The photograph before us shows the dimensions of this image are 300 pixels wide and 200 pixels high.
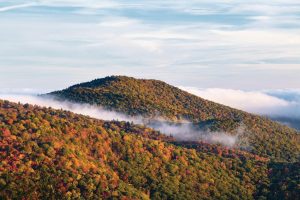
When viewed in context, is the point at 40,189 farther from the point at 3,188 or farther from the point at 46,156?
the point at 46,156

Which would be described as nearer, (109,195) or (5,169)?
(5,169)

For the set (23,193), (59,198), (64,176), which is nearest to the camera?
(23,193)

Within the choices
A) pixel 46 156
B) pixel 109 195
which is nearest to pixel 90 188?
pixel 109 195

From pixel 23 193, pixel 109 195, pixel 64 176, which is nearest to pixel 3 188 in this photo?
pixel 23 193

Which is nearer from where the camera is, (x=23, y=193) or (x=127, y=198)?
(x=23, y=193)

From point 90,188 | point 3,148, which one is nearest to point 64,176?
point 90,188

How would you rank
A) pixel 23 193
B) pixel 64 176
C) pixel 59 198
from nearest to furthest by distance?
1. pixel 23 193
2. pixel 59 198
3. pixel 64 176

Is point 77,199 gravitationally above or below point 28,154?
below

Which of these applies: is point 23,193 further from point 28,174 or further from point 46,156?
point 46,156
